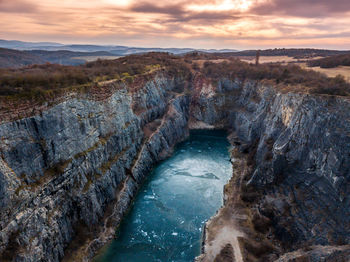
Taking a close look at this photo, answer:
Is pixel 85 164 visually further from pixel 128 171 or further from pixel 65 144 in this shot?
pixel 128 171

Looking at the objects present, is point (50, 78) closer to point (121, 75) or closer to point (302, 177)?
point (121, 75)

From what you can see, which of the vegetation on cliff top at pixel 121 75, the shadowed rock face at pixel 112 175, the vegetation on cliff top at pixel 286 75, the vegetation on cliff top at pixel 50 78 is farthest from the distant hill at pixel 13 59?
the vegetation on cliff top at pixel 286 75

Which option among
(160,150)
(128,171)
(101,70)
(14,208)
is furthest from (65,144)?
(160,150)

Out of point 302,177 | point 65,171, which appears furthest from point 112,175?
point 302,177

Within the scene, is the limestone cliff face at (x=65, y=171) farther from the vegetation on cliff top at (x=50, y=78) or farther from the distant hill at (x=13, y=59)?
the distant hill at (x=13, y=59)

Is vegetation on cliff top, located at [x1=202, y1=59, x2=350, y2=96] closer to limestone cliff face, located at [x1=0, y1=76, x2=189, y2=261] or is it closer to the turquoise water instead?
the turquoise water

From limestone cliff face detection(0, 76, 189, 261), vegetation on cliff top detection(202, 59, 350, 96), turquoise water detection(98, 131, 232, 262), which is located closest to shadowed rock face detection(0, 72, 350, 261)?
limestone cliff face detection(0, 76, 189, 261)

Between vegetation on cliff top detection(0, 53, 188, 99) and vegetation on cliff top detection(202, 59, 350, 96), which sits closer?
vegetation on cliff top detection(0, 53, 188, 99)
